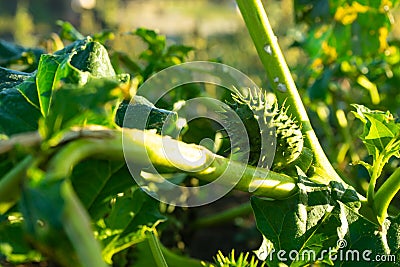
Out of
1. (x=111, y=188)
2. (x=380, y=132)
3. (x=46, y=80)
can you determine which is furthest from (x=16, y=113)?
(x=380, y=132)

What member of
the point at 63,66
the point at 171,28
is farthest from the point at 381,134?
the point at 171,28

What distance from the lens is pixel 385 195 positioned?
115cm

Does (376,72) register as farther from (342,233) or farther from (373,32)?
(342,233)

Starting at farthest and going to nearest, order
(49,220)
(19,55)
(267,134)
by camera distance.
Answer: (19,55) < (267,134) < (49,220)

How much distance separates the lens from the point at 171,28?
8523mm

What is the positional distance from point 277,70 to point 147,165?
1.54ft

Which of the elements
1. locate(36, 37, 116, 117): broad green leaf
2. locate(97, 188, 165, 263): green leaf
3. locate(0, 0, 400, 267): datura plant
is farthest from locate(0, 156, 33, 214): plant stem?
locate(97, 188, 165, 263): green leaf

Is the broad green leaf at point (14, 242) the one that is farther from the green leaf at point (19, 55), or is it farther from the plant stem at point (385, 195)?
the green leaf at point (19, 55)

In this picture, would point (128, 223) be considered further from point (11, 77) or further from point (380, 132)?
point (380, 132)

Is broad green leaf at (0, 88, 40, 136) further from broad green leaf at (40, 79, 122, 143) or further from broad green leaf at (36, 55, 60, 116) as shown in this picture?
broad green leaf at (40, 79, 122, 143)

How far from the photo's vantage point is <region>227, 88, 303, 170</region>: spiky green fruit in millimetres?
1074

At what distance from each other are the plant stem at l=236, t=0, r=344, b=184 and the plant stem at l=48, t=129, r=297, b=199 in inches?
5.8

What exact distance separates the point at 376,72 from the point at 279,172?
97 centimetres

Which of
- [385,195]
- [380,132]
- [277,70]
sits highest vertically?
[277,70]
